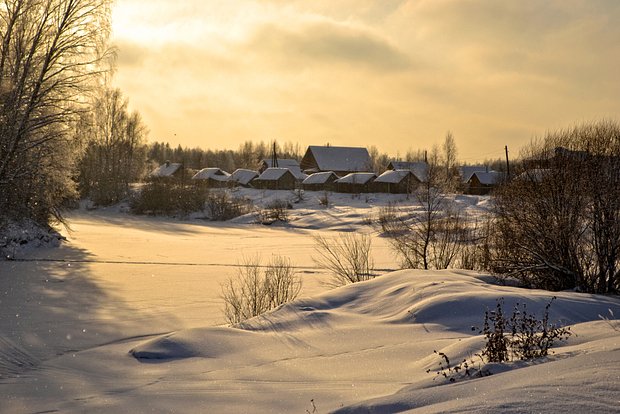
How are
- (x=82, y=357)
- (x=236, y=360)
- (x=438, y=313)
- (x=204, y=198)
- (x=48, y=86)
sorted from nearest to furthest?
(x=236, y=360) < (x=82, y=357) < (x=438, y=313) < (x=48, y=86) < (x=204, y=198)

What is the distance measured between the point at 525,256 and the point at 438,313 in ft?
18.6

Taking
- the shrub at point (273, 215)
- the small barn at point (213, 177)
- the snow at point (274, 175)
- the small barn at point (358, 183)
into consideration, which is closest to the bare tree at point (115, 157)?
the small barn at point (213, 177)

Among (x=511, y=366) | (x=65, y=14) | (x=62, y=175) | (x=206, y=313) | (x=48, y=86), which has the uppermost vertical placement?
(x=65, y=14)

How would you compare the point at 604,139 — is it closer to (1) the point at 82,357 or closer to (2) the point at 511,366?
(2) the point at 511,366

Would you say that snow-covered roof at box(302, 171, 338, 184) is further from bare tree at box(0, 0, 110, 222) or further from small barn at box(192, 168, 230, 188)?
bare tree at box(0, 0, 110, 222)

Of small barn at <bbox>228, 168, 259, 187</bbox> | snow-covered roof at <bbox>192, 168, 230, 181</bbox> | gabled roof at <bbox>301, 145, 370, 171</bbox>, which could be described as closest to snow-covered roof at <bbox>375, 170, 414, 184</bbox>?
small barn at <bbox>228, 168, 259, 187</bbox>

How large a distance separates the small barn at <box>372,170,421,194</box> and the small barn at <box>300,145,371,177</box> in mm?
24937

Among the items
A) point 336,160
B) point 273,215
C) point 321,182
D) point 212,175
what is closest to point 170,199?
point 273,215

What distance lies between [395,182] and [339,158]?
30.0 meters

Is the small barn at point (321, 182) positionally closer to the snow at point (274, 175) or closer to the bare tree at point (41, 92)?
the snow at point (274, 175)

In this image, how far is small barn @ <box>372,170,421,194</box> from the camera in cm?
6044

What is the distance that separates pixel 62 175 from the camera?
23.7 metres

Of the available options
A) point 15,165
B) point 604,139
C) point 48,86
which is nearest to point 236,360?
point 604,139

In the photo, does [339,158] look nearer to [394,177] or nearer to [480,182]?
[480,182]
